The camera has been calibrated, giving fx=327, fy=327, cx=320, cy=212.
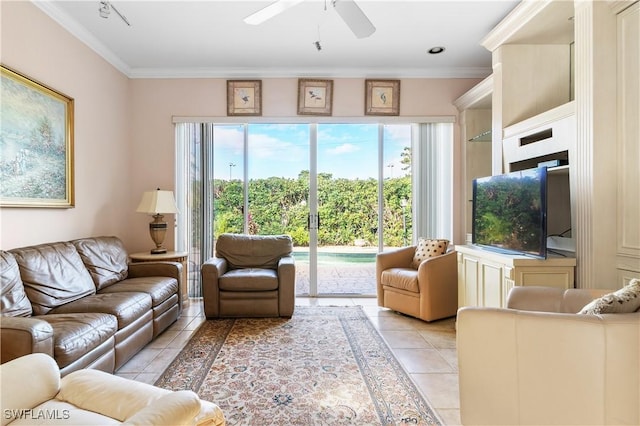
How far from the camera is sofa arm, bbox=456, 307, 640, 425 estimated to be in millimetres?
1235

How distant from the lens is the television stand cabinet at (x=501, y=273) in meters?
2.32

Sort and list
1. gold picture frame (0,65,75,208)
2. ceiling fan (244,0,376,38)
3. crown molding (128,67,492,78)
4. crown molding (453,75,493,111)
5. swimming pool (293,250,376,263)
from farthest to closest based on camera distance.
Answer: swimming pool (293,250,376,263)
crown molding (128,67,492,78)
crown molding (453,75,493,111)
gold picture frame (0,65,75,208)
ceiling fan (244,0,376,38)

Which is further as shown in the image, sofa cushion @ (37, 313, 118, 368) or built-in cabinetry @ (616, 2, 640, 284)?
built-in cabinetry @ (616, 2, 640, 284)

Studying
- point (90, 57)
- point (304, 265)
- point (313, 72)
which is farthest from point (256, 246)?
point (90, 57)

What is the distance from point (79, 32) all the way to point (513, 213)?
14.2 feet

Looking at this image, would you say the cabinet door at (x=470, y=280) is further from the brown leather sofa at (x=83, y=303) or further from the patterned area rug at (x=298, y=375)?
the brown leather sofa at (x=83, y=303)

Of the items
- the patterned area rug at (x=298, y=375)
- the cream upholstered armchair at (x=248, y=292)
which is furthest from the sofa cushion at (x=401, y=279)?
the cream upholstered armchair at (x=248, y=292)

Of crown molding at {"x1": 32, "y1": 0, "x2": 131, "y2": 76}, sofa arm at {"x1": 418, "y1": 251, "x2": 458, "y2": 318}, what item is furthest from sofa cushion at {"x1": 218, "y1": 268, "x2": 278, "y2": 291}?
crown molding at {"x1": 32, "y1": 0, "x2": 131, "y2": 76}

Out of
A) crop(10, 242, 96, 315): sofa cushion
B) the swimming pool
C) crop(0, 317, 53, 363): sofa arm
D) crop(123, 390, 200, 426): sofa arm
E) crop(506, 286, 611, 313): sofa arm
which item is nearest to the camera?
crop(123, 390, 200, 426): sofa arm

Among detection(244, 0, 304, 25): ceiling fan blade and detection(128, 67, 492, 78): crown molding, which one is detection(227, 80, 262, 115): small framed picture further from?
detection(244, 0, 304, 25): ceiling fan blade

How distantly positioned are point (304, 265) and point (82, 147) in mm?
2850

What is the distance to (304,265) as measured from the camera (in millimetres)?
4488

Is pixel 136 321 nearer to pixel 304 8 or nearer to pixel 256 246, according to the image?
pixel 256 246

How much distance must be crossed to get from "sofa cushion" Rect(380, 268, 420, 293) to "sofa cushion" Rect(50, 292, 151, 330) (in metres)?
2.38
